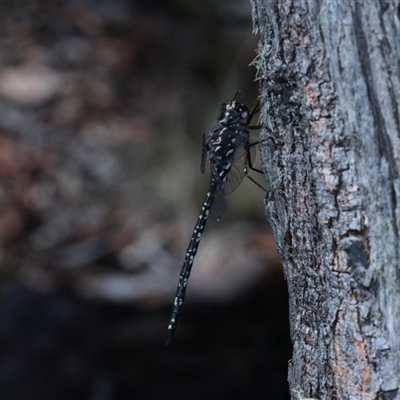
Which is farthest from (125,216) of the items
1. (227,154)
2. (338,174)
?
(338,174)

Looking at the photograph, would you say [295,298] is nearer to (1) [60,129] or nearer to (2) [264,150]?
(2) [264,150]

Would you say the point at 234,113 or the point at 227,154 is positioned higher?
the point at 234,113

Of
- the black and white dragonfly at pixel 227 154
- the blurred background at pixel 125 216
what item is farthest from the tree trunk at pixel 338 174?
the blurred background at pixel 125 216

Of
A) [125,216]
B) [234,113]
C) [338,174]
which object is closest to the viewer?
[338,174]

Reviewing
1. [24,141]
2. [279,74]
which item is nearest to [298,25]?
[279,74]

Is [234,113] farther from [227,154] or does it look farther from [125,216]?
[125,216]

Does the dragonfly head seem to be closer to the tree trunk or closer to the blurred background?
the tree trunk

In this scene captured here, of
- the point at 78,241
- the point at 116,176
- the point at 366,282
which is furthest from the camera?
the point at 116,176
